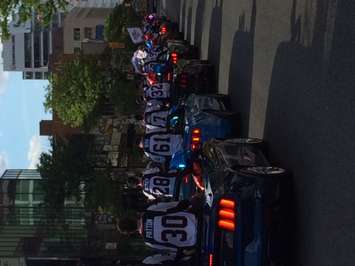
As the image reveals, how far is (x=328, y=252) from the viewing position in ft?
23.8

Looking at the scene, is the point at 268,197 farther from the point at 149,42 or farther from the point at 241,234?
the point at 149,42

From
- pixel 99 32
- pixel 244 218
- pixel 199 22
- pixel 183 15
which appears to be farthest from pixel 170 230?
pixel 99 32

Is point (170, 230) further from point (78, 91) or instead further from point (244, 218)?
point (78, 91)

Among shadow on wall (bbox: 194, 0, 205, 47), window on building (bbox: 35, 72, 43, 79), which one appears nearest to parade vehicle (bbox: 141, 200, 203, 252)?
shadow on wall (bbox: 194, 0, 205, 47)

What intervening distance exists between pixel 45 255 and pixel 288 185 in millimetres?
31459

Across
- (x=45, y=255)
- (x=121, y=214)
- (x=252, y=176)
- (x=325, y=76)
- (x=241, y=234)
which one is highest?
(x=325, y=76)

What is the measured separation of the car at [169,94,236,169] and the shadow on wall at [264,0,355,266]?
2.42 metres

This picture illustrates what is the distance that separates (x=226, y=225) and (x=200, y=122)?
443 centimetres

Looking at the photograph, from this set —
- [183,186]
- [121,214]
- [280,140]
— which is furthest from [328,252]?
[121,214]

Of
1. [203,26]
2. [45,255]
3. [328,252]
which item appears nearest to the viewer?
[328,252]

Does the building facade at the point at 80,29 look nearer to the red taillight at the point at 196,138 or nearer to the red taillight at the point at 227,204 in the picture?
the red taillight at the point at 196,138

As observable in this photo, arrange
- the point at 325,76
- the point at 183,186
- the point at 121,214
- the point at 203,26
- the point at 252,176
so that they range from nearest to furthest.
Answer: the point at 325,76
the point at 252,176
the point at 183,186
the point at 203,26
the point at 121,214

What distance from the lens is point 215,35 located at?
59.8ft

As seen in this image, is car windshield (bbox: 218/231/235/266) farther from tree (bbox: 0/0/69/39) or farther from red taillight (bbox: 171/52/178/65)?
tree (bbox: 0/0/69/39)
